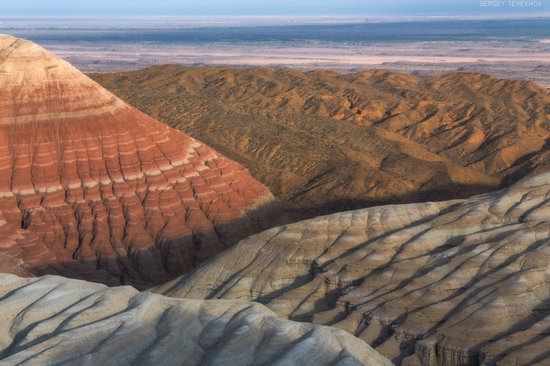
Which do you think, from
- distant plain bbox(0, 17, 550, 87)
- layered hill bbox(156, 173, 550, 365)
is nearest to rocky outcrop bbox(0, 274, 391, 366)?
layered hill bbox(156, 173, 550, 365)

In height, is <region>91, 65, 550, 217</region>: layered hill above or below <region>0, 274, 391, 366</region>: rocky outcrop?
below

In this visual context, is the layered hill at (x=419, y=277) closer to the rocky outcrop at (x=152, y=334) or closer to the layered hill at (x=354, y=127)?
the rocky outcrop at (x=152, y=334)

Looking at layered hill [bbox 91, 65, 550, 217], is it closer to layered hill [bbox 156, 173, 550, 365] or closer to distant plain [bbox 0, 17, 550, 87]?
layered hill [bbox 156, 173, 550, 365]

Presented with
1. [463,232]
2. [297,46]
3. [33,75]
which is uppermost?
[33,75]

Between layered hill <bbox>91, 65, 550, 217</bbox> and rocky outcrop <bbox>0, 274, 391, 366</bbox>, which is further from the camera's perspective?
layered hill <bbox>91, 65, 550, 217</bbox>

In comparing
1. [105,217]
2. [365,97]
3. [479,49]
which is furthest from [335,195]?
[479,49]

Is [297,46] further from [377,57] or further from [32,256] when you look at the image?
[32,256]

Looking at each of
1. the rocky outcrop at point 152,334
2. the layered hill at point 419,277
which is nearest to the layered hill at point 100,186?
the layered hill at point 419,277
